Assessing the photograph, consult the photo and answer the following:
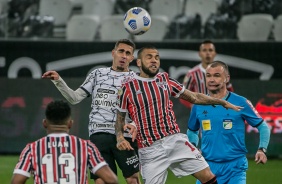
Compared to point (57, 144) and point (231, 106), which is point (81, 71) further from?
point (57, 144)

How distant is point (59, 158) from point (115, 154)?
3431 mm

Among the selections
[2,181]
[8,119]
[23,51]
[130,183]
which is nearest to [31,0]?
[23,51]

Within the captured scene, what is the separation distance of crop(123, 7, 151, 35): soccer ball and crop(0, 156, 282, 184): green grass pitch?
9.34 ft

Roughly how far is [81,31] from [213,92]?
874 cm

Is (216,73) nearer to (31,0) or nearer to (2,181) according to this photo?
(2,181)

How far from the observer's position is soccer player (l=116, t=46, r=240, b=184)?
7938 mm

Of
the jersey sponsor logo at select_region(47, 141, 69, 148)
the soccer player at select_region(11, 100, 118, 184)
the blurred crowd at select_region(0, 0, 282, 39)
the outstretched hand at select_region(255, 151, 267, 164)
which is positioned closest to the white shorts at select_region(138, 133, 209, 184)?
the outstretched hand at select_region(255, 151, 267, 164)

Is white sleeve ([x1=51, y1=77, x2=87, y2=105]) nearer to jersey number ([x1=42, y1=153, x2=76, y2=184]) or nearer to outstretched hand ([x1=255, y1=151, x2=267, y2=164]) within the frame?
outstretched hand ([x1=255, y1=151, x2=267, y2=164])

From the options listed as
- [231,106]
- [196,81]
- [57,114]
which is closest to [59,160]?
[57,114]

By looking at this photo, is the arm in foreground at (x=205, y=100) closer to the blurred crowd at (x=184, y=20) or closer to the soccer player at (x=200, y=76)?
the soccer player at (x=200, y=76)

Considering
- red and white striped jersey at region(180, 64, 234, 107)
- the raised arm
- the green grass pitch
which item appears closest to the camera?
the raised arm

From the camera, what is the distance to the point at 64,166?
554 centimetres

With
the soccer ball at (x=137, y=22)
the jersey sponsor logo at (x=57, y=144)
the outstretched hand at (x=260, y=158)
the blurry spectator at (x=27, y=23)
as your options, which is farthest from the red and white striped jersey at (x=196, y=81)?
the jersey sponsor logo at (x=57, y=144)

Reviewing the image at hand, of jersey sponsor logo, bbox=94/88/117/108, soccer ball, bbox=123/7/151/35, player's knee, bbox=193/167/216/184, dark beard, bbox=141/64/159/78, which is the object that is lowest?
player's knee, bbox=193/167/216/184
